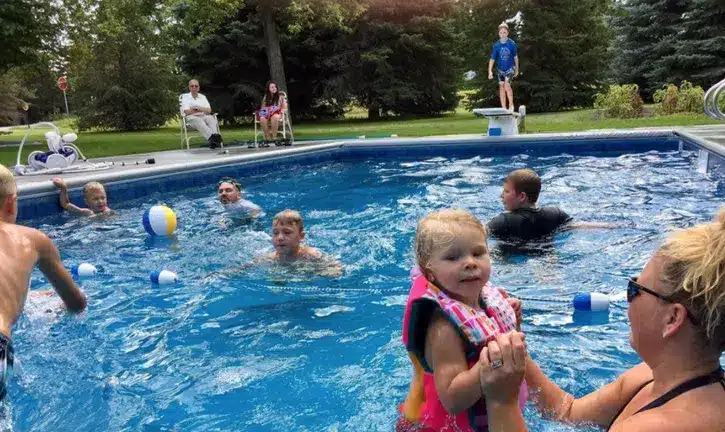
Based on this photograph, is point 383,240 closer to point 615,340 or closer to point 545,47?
point 615,340

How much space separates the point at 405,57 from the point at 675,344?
27900 millimetres

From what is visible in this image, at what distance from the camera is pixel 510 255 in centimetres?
580

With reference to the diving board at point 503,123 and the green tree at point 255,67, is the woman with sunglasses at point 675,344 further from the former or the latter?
the green tree at point 255,67

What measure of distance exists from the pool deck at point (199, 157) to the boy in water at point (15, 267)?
18.2 ft

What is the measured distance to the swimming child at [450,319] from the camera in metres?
2.00

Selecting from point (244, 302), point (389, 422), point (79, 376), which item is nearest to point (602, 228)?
point (244, 302)

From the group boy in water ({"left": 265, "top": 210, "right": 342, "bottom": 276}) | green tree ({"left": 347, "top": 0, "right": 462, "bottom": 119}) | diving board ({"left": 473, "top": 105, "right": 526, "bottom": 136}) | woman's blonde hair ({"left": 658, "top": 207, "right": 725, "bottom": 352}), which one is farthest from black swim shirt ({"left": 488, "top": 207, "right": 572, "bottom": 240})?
green tree ({"left": 347, "top": 0, "right": 462, "bottom": 119})

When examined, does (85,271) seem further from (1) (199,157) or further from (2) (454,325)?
(1) (199,157)

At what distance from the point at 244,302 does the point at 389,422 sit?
222 cm

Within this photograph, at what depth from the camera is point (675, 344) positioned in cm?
160

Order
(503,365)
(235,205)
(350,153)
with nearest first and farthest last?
1. (503,365)
2. (235,205)
3. (350,153)

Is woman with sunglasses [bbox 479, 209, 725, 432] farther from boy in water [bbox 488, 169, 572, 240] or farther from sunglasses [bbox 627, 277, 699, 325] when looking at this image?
boy in water [bbox 488, 169, 572, 240]

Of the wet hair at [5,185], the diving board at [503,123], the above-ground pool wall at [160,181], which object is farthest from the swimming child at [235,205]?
the diving board at [503,123]

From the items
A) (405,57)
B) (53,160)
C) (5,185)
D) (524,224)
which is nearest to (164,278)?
(5,185)
